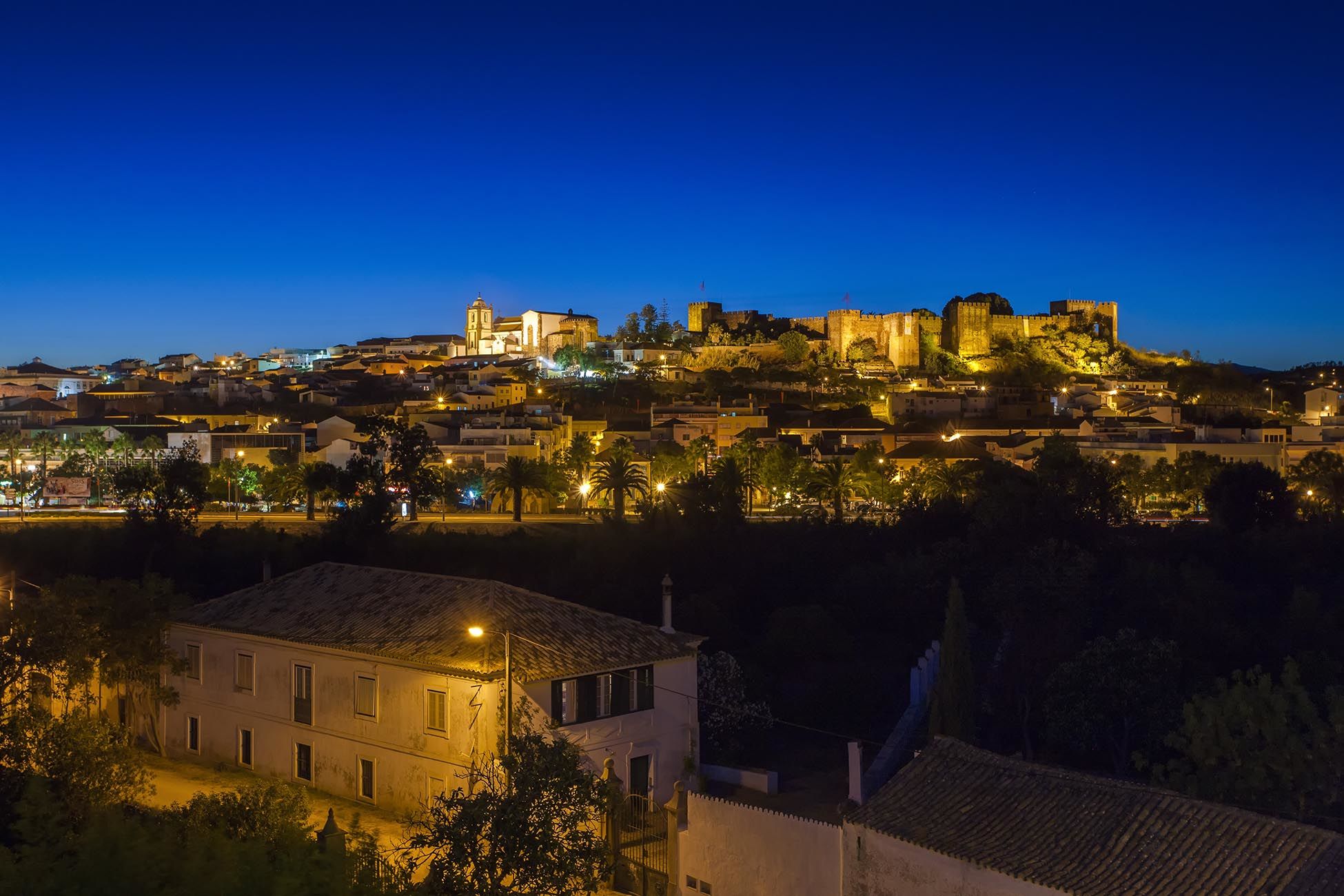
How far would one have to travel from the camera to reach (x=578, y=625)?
17.7m

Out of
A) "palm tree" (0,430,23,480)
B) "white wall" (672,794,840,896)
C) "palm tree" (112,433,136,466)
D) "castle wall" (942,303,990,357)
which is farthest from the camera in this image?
"castle wall" (942,303,990,357)

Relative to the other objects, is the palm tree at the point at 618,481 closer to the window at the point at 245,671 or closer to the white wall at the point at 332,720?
the white wall at the point at 332,720

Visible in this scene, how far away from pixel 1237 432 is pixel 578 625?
4954 centimetres

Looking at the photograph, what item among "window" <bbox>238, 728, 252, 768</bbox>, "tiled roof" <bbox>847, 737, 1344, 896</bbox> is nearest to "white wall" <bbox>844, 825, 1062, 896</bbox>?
"tiled roof" <bbox>847, 737, 1344, 896</bbox>

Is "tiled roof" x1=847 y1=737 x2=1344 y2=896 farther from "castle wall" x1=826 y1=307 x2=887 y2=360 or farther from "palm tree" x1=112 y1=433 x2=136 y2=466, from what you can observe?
"castle wall" x1=826 y1=307 x2=887 y2=360

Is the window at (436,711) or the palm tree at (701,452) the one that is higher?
the palm tree at (701,452)

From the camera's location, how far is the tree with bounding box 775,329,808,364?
96812mm

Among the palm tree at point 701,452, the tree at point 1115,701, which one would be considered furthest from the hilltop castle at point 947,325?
the tree at point 1115,701

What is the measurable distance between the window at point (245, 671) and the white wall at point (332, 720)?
8cm

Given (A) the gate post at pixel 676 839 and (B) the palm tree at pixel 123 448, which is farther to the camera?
(B) the palm tree at pixel 123 448

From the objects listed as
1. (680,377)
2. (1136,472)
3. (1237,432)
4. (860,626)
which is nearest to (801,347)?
(680,377)

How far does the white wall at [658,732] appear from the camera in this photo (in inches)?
634

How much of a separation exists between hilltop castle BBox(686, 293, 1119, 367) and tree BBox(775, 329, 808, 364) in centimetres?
527

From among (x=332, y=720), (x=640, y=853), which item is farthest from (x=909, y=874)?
(x=332, y=720)
